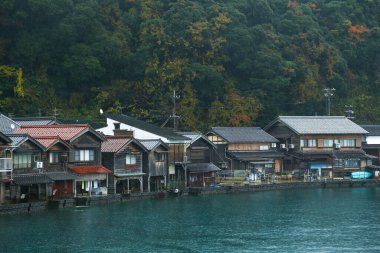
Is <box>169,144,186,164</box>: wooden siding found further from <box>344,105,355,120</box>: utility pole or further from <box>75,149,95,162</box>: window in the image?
<box>344,105,355,120</box>: utility pole

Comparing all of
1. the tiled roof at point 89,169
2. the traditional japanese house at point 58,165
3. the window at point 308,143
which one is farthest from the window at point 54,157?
the window at point 308,143

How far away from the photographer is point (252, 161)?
78.5 m

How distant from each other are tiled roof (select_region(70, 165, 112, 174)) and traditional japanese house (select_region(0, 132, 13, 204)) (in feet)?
22.3

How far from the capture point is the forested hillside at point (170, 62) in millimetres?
85625

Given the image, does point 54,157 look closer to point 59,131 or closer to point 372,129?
point 59,131

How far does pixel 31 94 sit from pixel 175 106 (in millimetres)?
14807

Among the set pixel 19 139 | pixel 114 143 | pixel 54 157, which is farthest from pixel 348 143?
pixel 19 139

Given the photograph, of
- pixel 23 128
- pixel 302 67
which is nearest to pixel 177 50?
pixel 302 67

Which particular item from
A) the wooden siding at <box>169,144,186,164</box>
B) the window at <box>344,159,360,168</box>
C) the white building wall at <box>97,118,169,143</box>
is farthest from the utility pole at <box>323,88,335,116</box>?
the white building wall at <box>97,118,169,143</box>

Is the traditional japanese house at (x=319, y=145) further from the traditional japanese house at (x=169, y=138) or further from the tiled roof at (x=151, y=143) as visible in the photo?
the tiled roof at (x=151, y=143)

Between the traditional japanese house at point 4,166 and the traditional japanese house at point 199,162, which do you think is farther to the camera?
the traditional japanese house at point 199,162

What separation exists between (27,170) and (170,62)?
118ft

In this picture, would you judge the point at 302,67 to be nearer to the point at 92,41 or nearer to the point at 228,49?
the point at 228,49

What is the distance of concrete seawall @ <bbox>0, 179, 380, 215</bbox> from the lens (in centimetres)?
5158
